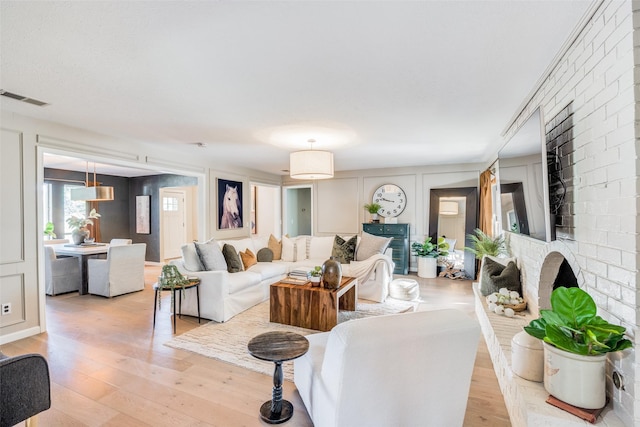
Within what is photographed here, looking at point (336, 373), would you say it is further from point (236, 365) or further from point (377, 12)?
point (377, 12)

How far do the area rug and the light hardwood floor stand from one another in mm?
94

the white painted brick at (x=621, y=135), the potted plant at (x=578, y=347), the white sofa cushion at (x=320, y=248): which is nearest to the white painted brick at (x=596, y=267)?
the potted plant at (x=578, y=347)

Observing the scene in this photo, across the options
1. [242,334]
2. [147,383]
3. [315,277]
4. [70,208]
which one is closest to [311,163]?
[315,277]

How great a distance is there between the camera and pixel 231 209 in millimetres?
6102

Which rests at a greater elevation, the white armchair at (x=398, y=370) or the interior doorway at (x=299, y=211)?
the interior doorway at (x=299, y=211)

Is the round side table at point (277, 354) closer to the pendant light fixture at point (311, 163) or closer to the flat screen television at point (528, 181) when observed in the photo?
the flat screen television at point (528, 181)

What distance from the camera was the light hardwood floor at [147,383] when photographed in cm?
183

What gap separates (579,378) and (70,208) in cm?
873

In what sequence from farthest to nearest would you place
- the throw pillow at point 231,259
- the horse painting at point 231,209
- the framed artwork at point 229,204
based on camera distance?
the horse painting at point 231,209 < the framed artwork at point 229,204 < the throw pillow at point 231,259

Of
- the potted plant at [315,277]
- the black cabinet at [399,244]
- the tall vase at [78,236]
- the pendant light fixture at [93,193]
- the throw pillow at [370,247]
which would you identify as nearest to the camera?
the potted plant at [315,277]

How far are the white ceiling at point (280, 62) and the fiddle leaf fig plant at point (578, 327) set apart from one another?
141cm

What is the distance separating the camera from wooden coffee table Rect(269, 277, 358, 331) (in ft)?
10.2

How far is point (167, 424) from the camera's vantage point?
177 centimetres

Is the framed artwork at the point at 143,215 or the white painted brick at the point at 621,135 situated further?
the framed artwork at the point at 143,215
